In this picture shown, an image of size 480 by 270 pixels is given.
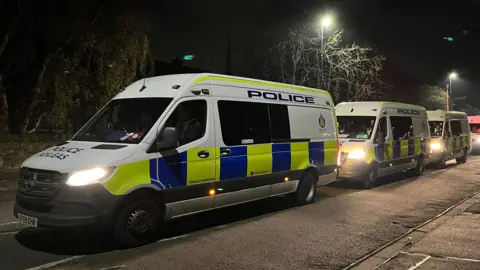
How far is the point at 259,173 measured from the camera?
754 cm

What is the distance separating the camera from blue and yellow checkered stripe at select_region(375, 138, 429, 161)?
12.1 metres

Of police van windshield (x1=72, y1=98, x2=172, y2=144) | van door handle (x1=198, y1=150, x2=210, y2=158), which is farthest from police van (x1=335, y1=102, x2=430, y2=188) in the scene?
police van windshield (x1=72, y1=98, x2=172, y2=144)

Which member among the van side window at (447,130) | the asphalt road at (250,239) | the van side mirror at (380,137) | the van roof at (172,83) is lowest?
the asphalt road at (250,239)

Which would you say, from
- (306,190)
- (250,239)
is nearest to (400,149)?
(306,190)

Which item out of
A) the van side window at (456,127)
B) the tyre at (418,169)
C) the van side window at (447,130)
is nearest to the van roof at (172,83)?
the tyre at (418,169)

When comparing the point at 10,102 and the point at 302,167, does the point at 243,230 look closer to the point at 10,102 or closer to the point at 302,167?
the point at 302,167

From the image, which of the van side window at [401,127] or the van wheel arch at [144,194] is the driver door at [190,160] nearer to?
the van wheel arch at [144,194]

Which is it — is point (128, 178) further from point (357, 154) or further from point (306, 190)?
point (357, 154)

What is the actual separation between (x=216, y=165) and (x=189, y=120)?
0.84 meters

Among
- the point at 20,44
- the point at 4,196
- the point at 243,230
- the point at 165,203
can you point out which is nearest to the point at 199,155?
the point at 165,203

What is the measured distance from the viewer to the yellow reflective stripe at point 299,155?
834 cm

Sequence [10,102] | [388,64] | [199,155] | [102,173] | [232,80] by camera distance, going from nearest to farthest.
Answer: [102,173], [199,155], [232,80], [10,102], [388,64]

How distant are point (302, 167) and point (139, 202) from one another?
13.0 feet

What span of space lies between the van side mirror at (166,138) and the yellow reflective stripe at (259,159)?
1.81 metres
